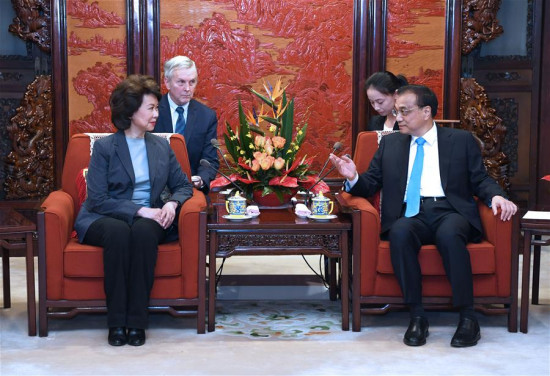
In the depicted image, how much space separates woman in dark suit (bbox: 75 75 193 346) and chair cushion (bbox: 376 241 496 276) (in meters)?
0.93

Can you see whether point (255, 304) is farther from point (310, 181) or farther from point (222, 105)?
point (222, 105)

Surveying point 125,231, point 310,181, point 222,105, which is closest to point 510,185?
point 222,105

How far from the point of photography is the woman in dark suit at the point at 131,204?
3.46 m

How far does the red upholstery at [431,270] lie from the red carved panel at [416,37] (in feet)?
7.29

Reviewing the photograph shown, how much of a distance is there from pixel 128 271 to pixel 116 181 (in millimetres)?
422

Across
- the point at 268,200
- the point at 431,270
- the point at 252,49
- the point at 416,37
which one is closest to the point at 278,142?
the point at 268,200

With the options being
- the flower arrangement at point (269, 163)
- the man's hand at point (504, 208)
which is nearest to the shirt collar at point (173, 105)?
the flower arrangement at point (269, 163)

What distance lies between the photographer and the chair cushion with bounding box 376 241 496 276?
3.59m

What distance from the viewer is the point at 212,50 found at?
223 inches

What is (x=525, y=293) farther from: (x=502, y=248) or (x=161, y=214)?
(x=161, y=214)

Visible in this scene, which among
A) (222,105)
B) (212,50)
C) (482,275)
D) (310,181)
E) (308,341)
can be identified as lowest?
(308,341)

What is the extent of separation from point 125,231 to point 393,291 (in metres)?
1.18

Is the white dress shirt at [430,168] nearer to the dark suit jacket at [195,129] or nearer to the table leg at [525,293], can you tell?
the table leg at [525,293]

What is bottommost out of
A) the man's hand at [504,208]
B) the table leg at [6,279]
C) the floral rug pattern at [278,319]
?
the floral rug pattern at [278,319]
